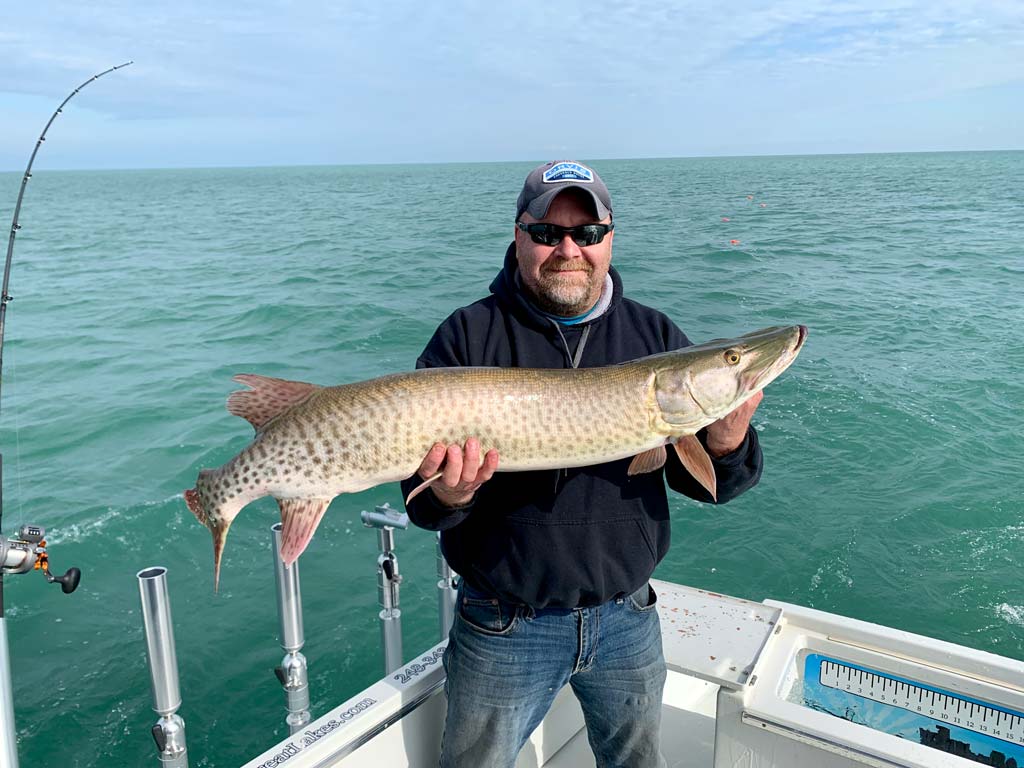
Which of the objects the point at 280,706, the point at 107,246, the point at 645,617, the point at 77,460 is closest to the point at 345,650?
the point at 280,706

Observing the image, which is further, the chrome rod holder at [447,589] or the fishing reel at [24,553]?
the chrome rod holder at [447,589]

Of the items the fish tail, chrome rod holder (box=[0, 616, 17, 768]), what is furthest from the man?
chrome rod holder (box=[0, 616, 17, 768])

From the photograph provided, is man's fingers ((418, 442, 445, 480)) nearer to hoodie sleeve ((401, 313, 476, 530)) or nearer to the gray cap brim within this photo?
hoodie sleeve ((401, 313, 476, 530))

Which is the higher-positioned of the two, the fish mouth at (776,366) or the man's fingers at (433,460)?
the fish mouth at (776,366)

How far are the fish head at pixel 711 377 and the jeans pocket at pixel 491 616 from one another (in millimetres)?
794

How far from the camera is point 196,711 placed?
5.38m

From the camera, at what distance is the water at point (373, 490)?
19.5 feet

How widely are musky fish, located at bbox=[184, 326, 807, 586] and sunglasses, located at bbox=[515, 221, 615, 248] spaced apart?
0.44 meters

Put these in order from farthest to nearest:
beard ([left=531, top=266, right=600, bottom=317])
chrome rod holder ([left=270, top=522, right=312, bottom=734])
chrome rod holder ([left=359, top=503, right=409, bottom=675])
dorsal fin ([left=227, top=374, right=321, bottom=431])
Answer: chrome rod holder ([left=359, top=503, right=409, bottom=675]), chrome rod holder ([left=270, top=522, right=312, bottom=734]), beard ([left=531, top=266, right=600, bottom=317]), dorsal fin ([left=227, top=374, right=321, bottom=431])

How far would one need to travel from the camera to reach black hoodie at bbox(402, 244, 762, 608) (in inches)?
94.5

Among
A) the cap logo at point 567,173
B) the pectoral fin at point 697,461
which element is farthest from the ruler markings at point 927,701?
the cap logo at point 567,173

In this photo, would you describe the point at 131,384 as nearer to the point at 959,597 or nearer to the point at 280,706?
the point at 280,706

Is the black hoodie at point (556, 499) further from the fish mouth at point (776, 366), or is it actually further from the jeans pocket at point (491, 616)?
the fish mouth at point (776, 366)

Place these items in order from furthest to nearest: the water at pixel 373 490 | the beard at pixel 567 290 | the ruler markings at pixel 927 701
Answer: the water at pixel 373 490 → the ruler markings at pixel 927 701 → the beard at pixel 567 290
